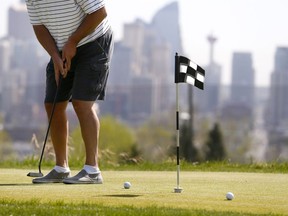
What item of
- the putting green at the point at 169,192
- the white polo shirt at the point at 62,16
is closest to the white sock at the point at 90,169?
A: the putting green at the point at 169,192

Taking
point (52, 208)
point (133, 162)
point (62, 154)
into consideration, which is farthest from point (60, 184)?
point (133, 162)

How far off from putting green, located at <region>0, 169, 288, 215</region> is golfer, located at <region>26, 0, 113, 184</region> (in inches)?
13.3

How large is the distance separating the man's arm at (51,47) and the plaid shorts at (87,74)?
168 mm

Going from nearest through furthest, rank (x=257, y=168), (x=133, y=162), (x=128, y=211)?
1. (x=128, y=211)
2. (x=257, y=168)
3. (x=133, y=162)

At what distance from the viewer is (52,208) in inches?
323

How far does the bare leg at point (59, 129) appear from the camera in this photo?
1072 centimetres

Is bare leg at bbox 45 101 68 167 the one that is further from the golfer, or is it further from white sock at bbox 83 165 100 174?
white sock at bbox 83 165 100 174

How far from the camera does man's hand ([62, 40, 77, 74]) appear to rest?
34.1 ft

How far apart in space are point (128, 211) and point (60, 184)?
7.35 feet

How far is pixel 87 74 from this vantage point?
34.4 feet

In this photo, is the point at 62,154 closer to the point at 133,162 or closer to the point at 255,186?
the point at 255,186

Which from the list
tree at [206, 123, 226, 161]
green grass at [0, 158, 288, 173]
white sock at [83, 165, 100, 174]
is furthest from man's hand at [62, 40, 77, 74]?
tree at [206, 123, 226, 161]

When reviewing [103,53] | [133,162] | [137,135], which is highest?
[103,53]

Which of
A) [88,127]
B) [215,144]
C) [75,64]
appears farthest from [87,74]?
[215,144]
